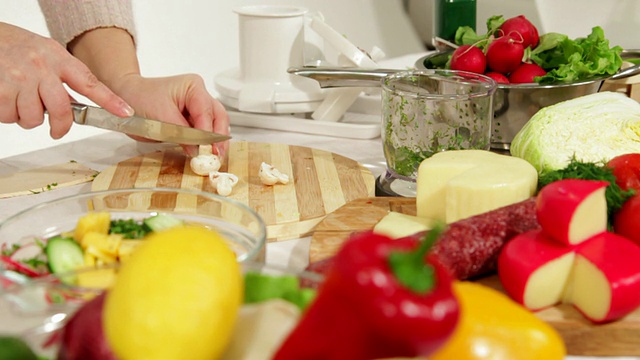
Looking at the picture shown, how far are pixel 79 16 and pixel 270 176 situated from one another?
695 mm

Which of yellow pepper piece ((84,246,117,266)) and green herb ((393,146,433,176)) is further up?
yellow pepper piece ((84,246,117,266))

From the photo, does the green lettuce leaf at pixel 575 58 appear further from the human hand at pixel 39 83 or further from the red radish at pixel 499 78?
the human hand at pixel 39 83

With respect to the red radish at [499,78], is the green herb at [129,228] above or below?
below

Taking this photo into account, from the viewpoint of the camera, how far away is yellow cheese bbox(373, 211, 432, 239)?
1.13m

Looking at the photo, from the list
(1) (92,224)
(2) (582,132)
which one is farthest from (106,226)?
(2) (582,132)

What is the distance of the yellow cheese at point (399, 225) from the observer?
113 cm

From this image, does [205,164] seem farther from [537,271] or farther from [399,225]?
[537,271]

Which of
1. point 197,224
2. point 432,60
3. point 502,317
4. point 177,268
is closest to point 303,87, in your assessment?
point 432,60

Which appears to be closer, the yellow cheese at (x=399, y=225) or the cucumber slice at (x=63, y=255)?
the cucumber slice at (x=63, y=255)

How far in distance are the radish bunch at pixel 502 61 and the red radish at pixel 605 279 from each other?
73 centimetres

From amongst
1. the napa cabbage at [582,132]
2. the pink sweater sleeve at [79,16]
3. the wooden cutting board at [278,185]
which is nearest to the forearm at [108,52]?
the pink sweater sleeve at [79,16]

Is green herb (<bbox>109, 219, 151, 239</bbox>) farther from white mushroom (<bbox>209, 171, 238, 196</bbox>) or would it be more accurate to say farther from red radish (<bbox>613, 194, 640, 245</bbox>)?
red radish (<bbox>613, 194, 640, 245</bbox>)

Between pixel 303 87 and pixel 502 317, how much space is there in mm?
1360

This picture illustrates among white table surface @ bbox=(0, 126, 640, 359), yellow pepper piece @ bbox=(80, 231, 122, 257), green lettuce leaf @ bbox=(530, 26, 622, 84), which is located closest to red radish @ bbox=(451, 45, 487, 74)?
green lettuce leaf @ bbox=(530, 26, 622, 84)
